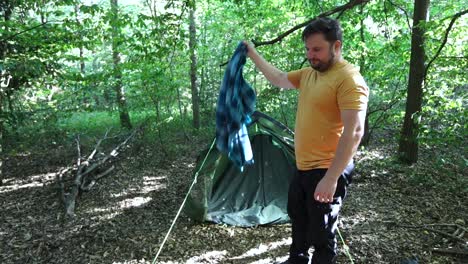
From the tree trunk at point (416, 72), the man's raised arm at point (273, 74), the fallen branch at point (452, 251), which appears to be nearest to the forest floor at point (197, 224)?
the fallen branch at point (452, 251)

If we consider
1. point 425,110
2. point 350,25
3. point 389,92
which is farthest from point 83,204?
point 389,92

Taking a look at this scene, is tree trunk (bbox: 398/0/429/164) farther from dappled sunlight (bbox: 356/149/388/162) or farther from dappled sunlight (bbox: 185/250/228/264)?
dappled sunlight (bbox: 185/250/228/264)

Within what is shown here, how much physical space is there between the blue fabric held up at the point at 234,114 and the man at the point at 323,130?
18.4 inches

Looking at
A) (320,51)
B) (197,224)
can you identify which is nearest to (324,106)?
(320,51)

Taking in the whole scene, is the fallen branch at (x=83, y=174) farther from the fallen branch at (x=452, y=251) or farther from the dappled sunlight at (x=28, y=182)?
the fallen branch at (x=452, y=251)

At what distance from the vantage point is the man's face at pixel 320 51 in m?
1.76

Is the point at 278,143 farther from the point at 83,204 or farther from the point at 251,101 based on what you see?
the point at 83,204

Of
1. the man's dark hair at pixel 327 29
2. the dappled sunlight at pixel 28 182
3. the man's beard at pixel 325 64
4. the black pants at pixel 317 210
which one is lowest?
the dappled sunlight at pixel 28 182

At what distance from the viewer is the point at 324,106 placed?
1.82m

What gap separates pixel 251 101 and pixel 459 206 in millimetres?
2965

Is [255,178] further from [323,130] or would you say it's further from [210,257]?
[323,130]

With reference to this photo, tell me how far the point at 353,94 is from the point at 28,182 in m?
5.71

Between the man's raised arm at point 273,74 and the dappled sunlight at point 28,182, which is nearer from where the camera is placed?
the man's raised arm at point 273,74

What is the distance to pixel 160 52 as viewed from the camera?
4.31m
